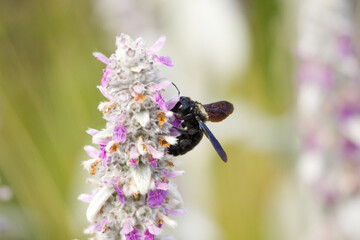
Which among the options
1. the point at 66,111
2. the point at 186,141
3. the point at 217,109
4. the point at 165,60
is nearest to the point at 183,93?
the point at 66,111

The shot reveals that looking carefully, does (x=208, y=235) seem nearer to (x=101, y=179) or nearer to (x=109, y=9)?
(x=109, y=9)

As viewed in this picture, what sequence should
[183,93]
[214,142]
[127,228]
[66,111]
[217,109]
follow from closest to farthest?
[127,228] < [214,142] < [217,109] < [183,93] < [66,111]

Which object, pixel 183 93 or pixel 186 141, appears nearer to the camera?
pixel 186 141

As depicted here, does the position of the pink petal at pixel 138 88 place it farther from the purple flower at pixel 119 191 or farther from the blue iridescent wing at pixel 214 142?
the blue iridescent wing at pixel 214 142

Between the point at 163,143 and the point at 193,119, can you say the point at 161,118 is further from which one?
the point at 193,119

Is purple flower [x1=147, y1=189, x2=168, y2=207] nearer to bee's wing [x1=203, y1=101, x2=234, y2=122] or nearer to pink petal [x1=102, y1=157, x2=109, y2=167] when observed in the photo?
pink petal [x1=102, y1=157, x2=109, y2=167]

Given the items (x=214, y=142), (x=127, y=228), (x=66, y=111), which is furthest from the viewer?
(x=66, y=111)

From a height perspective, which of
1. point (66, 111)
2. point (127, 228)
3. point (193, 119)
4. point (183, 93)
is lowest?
point (127, 228)

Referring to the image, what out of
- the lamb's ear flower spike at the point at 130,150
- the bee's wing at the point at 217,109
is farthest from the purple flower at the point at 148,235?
the bee's wing at the point at 217,109

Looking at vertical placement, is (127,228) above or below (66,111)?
below
